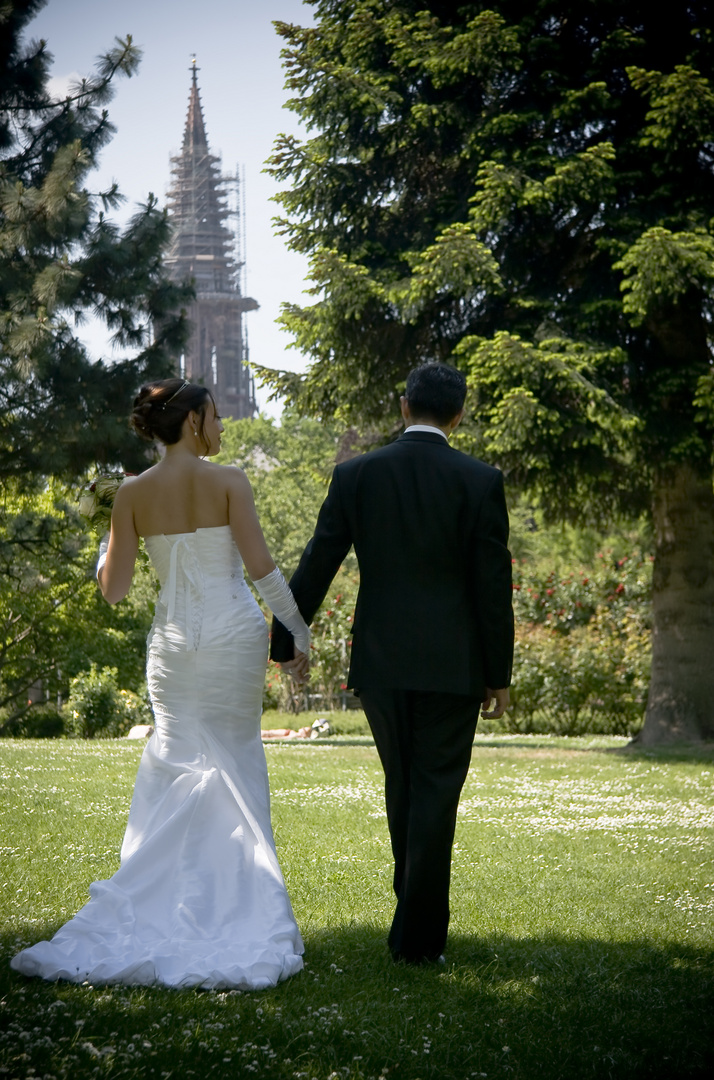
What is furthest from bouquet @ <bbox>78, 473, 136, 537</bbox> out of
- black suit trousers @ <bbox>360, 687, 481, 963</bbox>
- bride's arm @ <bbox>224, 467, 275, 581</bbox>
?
black suit trousers @ <bbox>360, 687, 481, 963</bbox>

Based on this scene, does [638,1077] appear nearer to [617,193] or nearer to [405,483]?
[405,483]

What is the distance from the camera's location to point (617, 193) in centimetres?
1288

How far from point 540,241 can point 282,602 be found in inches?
425

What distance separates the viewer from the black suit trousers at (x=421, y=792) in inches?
147

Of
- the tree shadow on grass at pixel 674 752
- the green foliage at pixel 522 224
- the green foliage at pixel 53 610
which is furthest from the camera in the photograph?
the green foliage at pixel 53 610

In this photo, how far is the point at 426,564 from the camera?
3865 millimetres

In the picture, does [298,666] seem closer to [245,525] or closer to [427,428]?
[245,525]

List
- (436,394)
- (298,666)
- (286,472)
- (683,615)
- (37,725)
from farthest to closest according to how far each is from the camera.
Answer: (286,472) < (37,725) < (683,615) < (298,666) < (436,394)

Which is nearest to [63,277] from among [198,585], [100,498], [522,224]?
[522,224]

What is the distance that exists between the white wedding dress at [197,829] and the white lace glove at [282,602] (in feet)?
0.38

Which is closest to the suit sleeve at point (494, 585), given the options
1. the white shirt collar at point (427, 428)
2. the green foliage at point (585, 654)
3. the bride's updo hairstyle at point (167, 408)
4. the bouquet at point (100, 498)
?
the white shirt collar at point (427, 428)

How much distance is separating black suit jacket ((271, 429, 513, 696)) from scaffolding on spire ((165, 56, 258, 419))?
4293 inches

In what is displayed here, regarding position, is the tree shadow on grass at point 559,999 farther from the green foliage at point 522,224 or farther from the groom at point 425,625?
the green foliage at point 522,224

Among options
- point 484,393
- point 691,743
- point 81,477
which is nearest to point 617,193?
point 484,393
